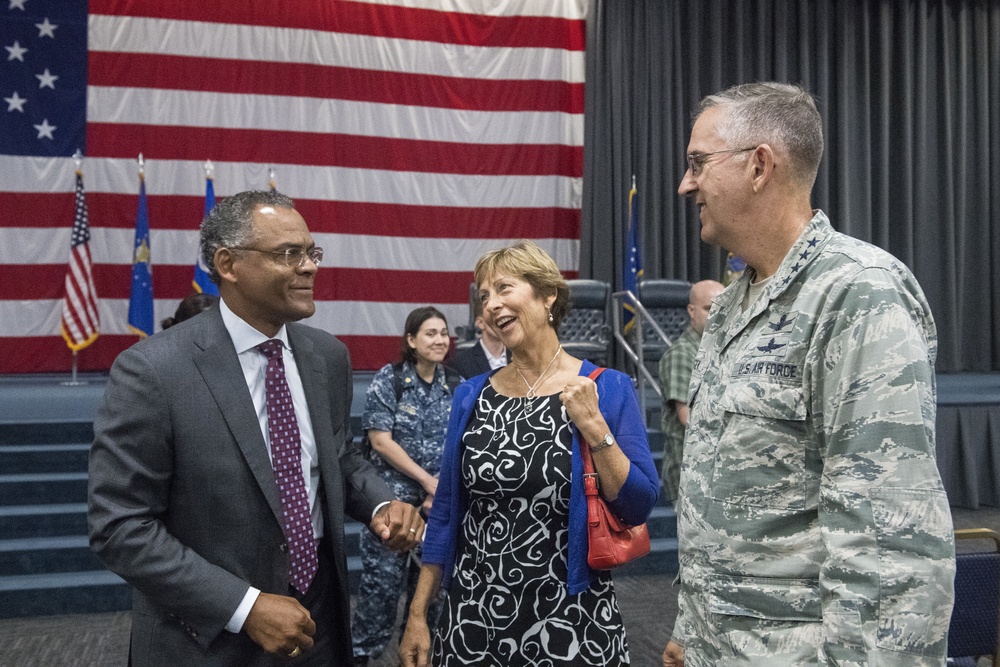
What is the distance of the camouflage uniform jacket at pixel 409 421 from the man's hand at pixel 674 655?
219 cm

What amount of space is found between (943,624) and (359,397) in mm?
6287

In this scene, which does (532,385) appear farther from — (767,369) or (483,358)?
(483,358)

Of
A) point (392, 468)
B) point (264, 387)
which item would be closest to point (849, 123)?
point (392, 468)

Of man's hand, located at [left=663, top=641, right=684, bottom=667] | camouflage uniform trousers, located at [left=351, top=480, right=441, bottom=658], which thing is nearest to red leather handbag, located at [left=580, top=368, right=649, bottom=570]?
man's hand, located at [left=663, top=641, right=684, bottom=667]

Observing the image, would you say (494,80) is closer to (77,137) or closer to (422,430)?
(77,137)

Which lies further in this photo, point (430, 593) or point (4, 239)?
point (4, 239)

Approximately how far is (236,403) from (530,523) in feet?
2.22

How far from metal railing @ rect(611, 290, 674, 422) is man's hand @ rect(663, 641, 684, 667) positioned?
4.24m

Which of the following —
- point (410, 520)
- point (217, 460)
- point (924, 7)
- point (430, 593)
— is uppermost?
point (924, 7)

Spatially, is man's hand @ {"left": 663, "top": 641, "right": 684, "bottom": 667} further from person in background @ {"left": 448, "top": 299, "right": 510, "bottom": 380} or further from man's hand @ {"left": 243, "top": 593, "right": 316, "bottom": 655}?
person in background @ {"left": 448, "top": 299, "right": 510, "bottom": 380}

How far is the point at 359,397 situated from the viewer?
7102 millimetres

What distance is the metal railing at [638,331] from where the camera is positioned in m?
6.51

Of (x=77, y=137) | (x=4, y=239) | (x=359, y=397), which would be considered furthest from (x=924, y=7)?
(x=4, y=239)

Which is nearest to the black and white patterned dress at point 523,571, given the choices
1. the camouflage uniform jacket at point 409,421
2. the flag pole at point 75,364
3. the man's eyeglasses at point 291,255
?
the man's eyeglasses at point 291,255
